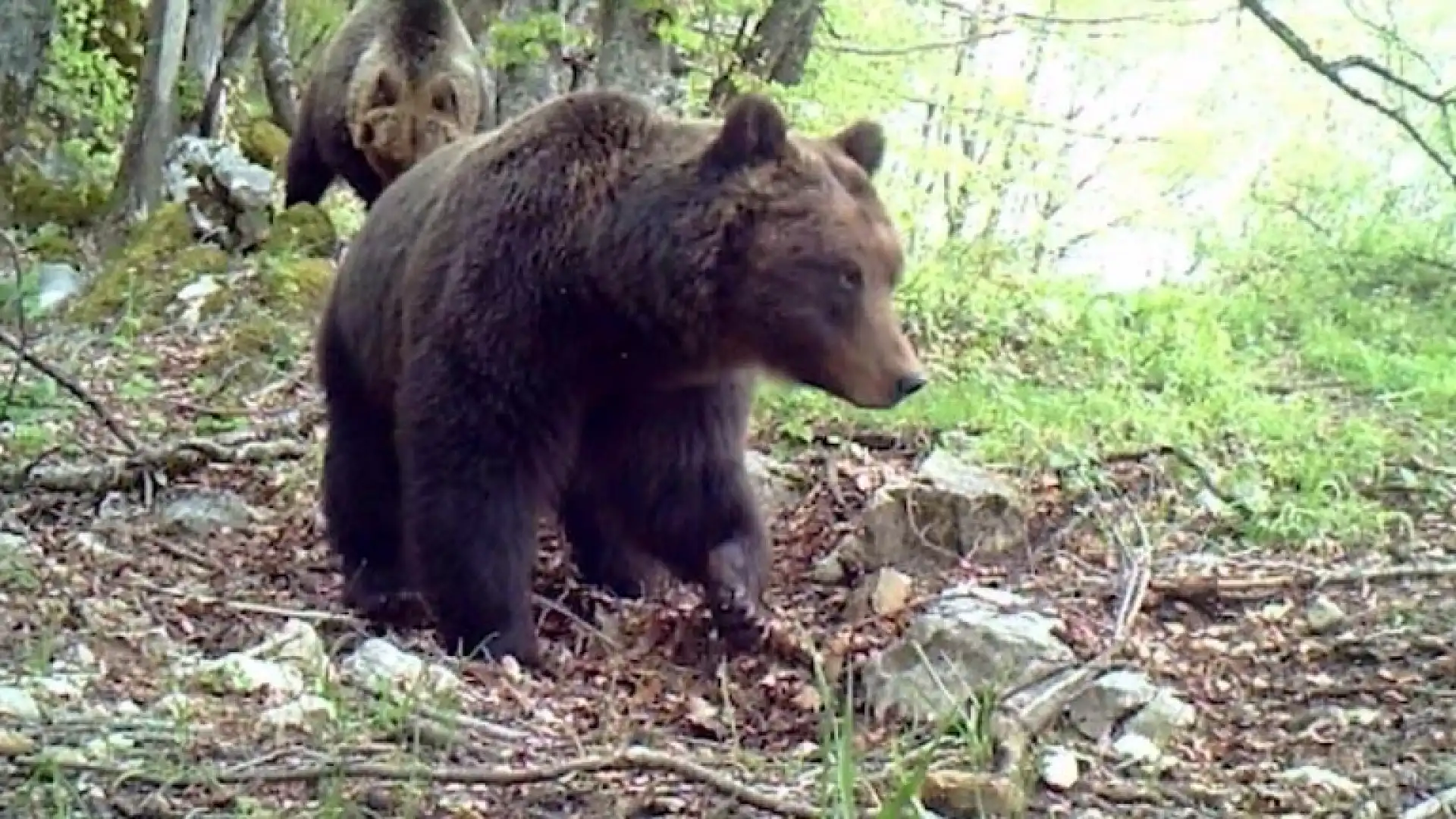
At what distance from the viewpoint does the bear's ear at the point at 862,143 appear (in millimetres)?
4656

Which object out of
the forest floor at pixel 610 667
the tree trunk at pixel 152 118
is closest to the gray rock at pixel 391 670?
the forest floor at pixel 610 667

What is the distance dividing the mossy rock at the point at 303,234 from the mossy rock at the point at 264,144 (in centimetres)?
394

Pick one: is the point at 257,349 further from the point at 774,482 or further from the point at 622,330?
the point at 622,330

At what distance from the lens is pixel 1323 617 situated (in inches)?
166

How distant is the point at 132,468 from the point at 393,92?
3.54 metres

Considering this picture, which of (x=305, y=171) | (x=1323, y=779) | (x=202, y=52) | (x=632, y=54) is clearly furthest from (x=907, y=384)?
(x=202, y=52)

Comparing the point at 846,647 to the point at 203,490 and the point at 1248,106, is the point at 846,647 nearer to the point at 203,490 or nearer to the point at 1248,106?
the point at 203,490

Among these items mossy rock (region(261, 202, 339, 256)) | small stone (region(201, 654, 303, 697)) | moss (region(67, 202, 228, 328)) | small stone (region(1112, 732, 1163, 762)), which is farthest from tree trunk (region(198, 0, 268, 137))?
small stone (region(1112, 732, 1163, 762))

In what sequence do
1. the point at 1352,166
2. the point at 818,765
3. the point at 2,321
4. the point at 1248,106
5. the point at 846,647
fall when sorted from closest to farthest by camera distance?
the point at 818,765
the point at 846,647
the point at 2,321
the point at 1352,166
the point at 1248,106

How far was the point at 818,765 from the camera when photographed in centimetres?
317

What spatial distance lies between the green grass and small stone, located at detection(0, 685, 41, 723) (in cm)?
268

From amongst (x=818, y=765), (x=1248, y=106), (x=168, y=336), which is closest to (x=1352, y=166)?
(x=1248, y=106)

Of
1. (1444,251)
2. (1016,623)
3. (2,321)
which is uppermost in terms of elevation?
(1444,251)

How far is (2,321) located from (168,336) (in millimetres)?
663
